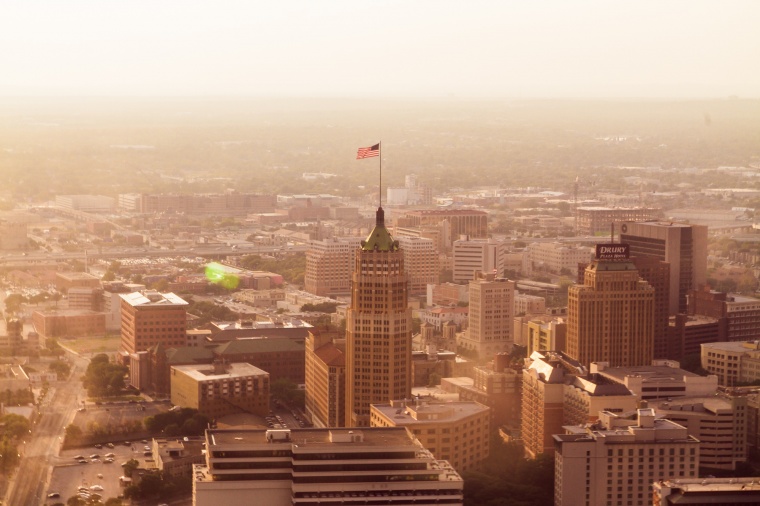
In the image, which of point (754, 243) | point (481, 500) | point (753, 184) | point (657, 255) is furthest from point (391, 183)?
point (481, 500)

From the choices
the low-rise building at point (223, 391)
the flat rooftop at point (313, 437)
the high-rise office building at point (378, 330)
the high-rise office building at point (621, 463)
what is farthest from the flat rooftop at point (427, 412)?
the low-rise building at point (223, 391)

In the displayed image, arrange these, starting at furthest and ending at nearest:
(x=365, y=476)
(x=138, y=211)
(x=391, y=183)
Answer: (x=391, y=183), (x=138, y=211), (x=365, y=476)

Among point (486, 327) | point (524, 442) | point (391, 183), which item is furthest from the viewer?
point (391, 183)

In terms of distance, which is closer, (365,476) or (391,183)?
(365,476)

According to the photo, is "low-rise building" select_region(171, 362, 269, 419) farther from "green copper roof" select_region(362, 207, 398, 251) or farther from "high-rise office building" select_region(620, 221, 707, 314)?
"high-rise office building" select_region(620, 221, 707, 314)

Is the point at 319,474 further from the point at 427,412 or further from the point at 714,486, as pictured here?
the point at 427,412

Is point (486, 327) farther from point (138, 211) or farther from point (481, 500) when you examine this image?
point (138, 211)
